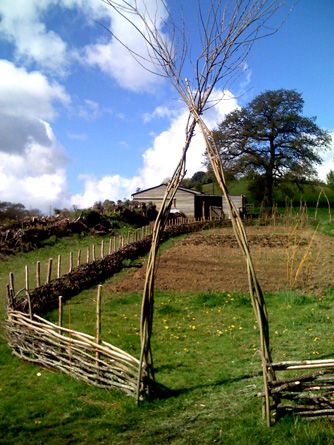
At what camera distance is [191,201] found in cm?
4112

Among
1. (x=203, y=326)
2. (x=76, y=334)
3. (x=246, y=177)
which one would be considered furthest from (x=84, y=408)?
(x=246, y=177)

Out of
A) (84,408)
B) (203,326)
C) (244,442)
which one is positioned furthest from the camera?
(203,326)

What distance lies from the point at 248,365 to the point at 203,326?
273 cm

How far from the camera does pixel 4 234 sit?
1991 cm

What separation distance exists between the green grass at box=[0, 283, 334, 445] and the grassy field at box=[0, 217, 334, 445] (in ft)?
0.03

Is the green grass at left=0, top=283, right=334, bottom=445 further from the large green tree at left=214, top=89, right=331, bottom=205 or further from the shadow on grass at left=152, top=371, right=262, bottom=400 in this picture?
the large green tree at left=214, top=89, right=331, bottom=205

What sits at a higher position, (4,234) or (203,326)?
(4,234)

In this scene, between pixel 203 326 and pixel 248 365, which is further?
pixel 203 326

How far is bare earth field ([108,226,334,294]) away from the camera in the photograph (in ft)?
41.6

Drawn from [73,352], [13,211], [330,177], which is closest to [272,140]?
[330,177]

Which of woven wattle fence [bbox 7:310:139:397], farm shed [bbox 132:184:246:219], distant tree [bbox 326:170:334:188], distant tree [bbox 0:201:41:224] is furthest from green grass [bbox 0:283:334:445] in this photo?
distant tree [bbox 326:170:334:188]

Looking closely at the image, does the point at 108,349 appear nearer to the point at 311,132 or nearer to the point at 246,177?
the point at 246,177

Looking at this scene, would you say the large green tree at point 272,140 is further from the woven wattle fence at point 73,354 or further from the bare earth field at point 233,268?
the woven wattle fence at point 73,354

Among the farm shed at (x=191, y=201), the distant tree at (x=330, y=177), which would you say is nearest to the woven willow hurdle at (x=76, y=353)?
the farm shed at (x=191, y=201)
